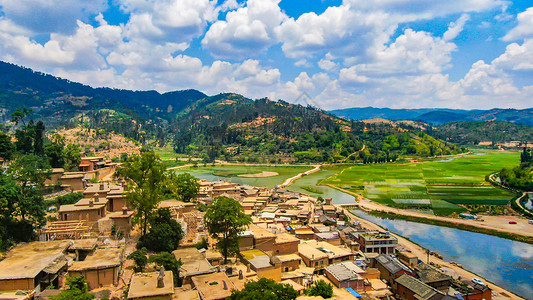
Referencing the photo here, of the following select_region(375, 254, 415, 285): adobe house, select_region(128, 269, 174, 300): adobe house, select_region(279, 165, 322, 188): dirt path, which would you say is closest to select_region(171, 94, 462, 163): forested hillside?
select_region(279, 165, 322, 188): dirt path

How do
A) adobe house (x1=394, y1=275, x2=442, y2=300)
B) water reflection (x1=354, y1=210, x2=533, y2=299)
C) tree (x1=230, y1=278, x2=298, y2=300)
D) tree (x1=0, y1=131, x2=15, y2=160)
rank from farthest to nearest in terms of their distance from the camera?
tree (x1=0, y1=131, x2=15, y2=160) → water reflection (x1=354, y1=210, x2=533, y2=299) → adobe house (x1=394, y1=275, x2=442, y2=300) → tree (x1=230, y1=278, x2=298, y2=300)

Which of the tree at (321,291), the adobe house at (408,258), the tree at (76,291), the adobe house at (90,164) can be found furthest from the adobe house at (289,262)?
the adobe house at (90,164)

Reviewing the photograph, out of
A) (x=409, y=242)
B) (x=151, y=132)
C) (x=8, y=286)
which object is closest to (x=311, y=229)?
(x=409, y=242)

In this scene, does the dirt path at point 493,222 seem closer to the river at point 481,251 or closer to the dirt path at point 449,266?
the river at point 481,251

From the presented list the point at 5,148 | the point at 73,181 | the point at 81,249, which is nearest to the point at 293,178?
the point at 73,181

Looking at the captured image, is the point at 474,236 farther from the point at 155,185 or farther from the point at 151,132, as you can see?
the point at 151,132

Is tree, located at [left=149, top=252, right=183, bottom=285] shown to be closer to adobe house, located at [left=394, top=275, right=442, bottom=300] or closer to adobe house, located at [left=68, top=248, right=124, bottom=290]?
adobe house, located at [left=68, top=248, right=124, bottom=290]

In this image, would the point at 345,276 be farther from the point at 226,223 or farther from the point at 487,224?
the point at 487,224
